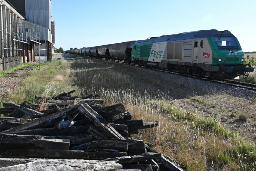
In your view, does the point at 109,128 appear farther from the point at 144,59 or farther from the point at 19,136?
the point at 144,59

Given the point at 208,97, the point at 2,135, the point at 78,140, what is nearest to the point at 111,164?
the point at 78,140

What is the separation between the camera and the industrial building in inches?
856

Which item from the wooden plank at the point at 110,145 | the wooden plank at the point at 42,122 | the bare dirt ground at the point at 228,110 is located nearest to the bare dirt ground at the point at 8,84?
Answer: the wooden plank at the point at 42,122

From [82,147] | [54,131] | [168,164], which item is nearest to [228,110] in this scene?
[168,164]

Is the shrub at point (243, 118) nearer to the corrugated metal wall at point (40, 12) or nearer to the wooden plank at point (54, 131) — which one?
the wooden plank at point (54, 131)

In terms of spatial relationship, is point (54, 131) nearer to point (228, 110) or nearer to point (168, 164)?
point (168, 164)

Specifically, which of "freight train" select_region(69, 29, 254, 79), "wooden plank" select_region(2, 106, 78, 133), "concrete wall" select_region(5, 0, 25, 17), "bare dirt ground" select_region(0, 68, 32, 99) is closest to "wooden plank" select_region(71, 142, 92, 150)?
"wooden plank" select_region(2, 106, 78, 133)

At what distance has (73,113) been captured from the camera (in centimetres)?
532

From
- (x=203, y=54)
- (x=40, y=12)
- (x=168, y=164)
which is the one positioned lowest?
(x=168, y=164)

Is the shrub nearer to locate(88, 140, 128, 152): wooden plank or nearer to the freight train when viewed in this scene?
locate(88, 140, 128, 152): wooden plank

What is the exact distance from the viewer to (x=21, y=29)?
26.7 metres

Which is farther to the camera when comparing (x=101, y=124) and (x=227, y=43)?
(x=227, y=43)

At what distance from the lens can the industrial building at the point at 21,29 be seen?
21750mm

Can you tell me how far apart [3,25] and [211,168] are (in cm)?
2234
